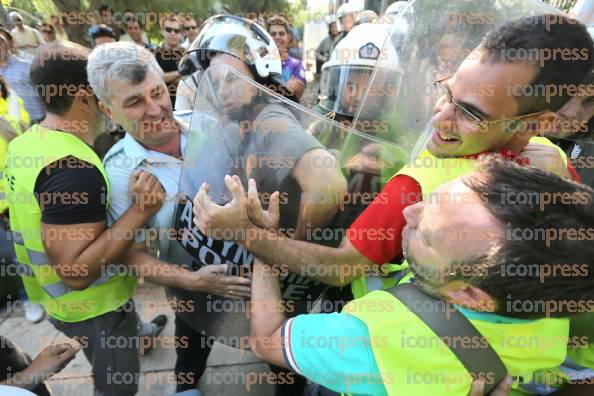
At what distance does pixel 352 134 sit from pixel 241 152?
0.37m

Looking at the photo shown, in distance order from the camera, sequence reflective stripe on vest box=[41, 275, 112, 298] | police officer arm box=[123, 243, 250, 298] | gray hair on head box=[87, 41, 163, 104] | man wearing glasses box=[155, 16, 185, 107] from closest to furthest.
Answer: police officer arm box=[123, 243, 250, 298] < gray hair on head box=[87, 41, 163, 104] < reflective stripe on vest box=[41, 275, 112, 298] < man wearing glasses box=[155, 16, 185, 107]

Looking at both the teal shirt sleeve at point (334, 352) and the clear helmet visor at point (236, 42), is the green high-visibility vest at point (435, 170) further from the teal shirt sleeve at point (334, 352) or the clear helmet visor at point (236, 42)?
the clear helmet visor at point (236, 42)

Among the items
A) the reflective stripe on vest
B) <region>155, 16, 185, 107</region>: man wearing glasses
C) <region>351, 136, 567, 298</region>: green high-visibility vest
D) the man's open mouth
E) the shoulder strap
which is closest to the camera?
the shoulder strap

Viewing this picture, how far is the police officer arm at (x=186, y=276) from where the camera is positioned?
4.60 feet

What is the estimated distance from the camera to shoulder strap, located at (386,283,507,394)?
812 mm

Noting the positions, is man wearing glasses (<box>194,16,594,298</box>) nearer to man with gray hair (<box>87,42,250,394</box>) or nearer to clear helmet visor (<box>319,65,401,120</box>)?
man with gray hair (<box>87,42,250,394</box>)

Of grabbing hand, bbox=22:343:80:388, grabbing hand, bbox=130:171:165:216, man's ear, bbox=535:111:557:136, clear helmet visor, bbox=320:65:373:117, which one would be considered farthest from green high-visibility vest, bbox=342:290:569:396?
clear helmet visor, bbox=320:65:373:117

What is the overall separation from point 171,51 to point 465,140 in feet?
17.0

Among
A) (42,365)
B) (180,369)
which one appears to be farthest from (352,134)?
(180,369)

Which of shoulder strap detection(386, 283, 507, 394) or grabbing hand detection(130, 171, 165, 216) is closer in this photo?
shoulder strap detection(386, 283, 507, 394)

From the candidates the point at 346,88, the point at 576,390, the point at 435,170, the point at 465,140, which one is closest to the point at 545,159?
the point at 465,140

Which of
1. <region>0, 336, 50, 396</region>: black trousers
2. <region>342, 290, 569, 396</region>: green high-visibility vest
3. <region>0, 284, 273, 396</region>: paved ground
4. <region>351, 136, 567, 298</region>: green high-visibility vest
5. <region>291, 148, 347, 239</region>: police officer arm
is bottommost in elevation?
<region>0, 284, 273, 396</region>: paved ground

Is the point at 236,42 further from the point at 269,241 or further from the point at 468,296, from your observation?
the point at 468,296

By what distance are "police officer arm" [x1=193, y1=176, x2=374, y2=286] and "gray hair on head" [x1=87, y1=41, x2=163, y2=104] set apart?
726 mm
